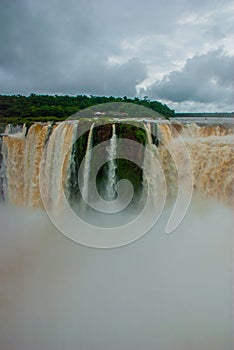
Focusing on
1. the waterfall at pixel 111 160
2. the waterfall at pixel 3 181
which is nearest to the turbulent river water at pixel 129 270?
the waterfall at pixel 111 160

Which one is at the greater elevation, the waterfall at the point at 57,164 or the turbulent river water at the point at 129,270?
the waterfall at the point at 57,164

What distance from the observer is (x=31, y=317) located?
1614 millimetres

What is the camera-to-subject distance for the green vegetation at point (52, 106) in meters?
1.50

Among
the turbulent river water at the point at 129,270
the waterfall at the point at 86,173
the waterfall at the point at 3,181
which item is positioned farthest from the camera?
the waterfall at the point at 3,181

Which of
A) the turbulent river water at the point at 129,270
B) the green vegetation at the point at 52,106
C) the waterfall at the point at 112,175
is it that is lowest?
the turbulent river water at the point at 129,270

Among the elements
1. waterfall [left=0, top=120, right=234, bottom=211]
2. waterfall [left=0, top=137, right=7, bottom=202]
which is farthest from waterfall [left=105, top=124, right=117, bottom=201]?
waterfall [left=0, top=137, right=7, bottom=202]

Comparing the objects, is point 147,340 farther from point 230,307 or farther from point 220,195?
point 220,195

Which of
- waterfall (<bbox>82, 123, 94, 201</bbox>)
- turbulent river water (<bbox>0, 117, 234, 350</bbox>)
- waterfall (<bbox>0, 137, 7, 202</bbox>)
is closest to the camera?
turbulent river water (<bbox>0, 117, 234, 350</bbox>)

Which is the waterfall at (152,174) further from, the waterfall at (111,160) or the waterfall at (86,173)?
the waterfall at (86,173)

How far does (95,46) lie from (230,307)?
1.29m

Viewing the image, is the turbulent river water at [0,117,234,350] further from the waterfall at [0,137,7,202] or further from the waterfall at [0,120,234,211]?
the waterfall at [0,137,7,202]

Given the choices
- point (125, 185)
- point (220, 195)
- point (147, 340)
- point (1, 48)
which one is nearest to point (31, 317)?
point (147, 340)

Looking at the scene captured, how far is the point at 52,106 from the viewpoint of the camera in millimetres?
1570

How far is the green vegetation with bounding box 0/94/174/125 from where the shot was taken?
1.50 metres
